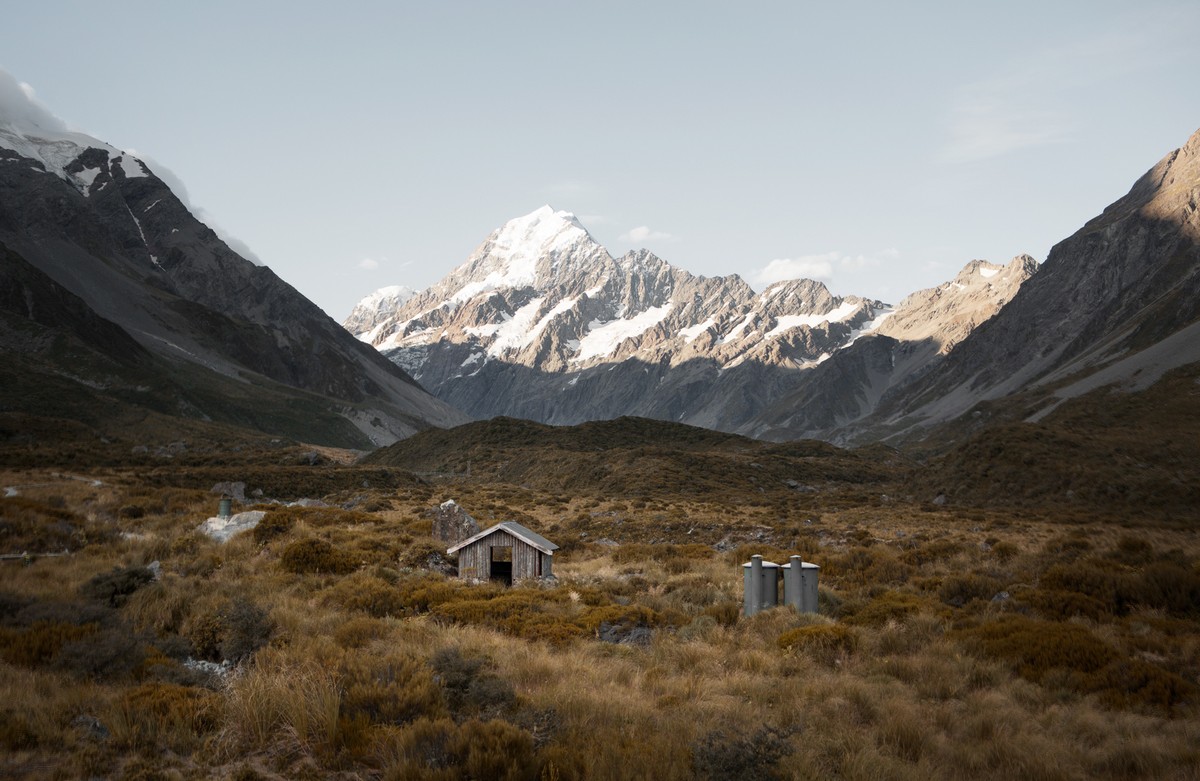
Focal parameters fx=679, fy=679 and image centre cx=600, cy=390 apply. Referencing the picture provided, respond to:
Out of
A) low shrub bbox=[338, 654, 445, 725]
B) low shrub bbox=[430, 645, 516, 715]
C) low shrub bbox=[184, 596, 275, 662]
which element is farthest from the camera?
low shrub bbox=[184, 596, 275, 662]

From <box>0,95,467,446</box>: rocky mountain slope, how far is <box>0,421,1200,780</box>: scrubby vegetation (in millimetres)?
80593

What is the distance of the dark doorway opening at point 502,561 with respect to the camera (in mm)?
24469

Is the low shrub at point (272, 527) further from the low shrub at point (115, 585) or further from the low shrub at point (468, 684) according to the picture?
the low shrub at point (468, 684)

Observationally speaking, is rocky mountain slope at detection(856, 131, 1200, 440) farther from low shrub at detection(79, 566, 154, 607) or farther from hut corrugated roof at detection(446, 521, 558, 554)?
low shrub at detection(79, 566, 154, 607)

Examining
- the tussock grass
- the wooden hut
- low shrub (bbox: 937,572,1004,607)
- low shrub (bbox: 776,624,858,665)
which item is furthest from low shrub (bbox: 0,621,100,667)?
low shrub (bbox: 937,572,1004,607)

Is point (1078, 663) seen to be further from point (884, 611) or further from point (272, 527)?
point (272, 527)

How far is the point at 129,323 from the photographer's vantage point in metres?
134

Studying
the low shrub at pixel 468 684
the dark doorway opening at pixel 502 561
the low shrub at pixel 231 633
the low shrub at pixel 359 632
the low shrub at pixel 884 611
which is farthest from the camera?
the dark doorway opening at pixel 502 561

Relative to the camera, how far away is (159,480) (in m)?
42.2

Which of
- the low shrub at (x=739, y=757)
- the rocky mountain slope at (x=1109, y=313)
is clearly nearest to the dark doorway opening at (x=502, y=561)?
the low shrub at (x=739, y=757)

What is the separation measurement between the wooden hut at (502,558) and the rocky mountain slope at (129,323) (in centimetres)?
7818

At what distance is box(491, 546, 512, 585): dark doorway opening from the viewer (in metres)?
24.5

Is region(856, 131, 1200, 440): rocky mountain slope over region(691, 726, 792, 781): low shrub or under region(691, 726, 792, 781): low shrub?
over

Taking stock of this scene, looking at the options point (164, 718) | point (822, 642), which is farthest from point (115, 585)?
point (822, 642)
